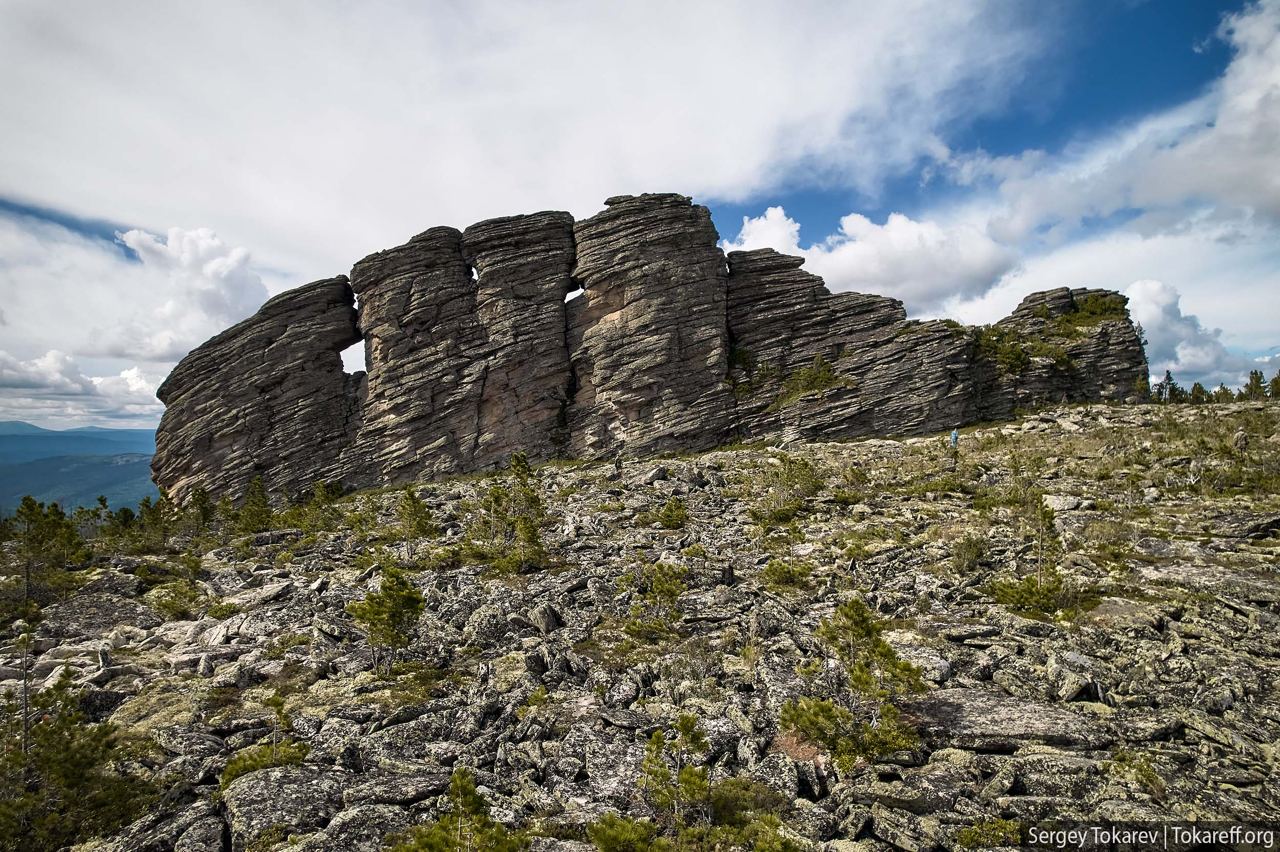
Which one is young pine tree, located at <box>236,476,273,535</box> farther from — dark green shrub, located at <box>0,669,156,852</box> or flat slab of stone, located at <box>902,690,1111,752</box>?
flat slab of stone, located at <box>902,690,1111,752</box>

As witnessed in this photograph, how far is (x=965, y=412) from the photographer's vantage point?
78.7m

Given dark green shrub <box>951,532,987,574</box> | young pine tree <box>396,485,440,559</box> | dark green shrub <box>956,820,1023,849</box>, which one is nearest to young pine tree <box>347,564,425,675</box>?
young pine tree <box>396,485,440,559</box>

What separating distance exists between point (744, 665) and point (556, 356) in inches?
2734

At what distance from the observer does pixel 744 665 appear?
75.9 feet

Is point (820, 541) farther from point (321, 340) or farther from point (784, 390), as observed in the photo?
point (321, 340)

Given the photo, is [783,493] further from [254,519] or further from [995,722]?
[254,519]

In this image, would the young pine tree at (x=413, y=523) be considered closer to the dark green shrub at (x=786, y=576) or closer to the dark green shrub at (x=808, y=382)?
the dark green shrub at (x=786, y=576)

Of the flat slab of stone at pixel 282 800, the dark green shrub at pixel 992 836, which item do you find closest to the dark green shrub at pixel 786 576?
the dark green shrub at pixel 992 836

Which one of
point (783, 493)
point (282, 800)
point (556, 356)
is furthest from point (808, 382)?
point (282, 800)

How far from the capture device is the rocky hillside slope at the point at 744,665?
14.8 m

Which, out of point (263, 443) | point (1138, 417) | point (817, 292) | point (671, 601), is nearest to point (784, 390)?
point (817, 292)

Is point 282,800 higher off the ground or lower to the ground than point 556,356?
lower

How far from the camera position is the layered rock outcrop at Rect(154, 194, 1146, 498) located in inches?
3265

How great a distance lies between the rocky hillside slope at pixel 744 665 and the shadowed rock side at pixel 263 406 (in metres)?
44.3
